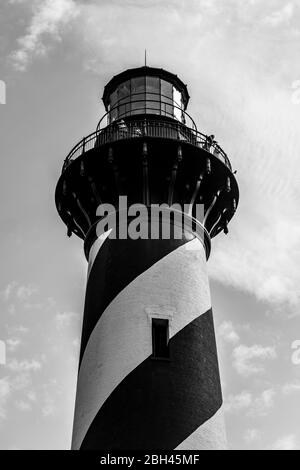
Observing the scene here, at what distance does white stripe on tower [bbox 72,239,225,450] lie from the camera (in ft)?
56.5

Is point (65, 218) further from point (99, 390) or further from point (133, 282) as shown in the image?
point (99, 390)

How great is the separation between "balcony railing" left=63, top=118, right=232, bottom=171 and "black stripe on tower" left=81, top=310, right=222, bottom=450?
5.32 metres

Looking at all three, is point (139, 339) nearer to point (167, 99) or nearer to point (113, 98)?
point (167, 99)

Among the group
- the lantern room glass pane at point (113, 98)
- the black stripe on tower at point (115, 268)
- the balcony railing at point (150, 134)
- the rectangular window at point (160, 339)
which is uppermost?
the lantern room glass pane at point (113, 98)

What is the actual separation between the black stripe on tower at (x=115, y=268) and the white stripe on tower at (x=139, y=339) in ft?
0.42

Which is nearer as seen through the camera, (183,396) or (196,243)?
(183,396)

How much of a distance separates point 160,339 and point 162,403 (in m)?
1.70

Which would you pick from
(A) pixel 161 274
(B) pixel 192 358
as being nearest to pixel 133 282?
(A) pixel 161 274

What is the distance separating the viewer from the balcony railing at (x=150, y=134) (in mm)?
20906

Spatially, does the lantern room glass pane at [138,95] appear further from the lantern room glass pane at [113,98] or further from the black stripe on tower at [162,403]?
the black stripe on tower at [162,403]

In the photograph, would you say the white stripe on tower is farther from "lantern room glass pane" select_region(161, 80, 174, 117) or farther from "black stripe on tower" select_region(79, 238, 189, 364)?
"lantern room glass pane" select_region(161, 80, 174, 117)

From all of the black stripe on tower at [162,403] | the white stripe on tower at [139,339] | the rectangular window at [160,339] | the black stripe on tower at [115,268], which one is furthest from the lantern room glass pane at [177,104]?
the black stripe on tower at [162,403]
